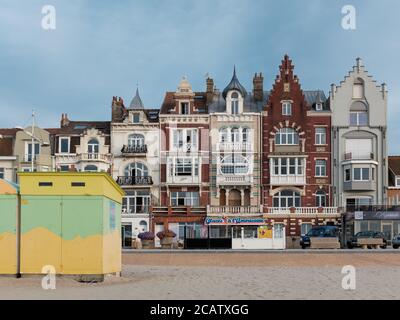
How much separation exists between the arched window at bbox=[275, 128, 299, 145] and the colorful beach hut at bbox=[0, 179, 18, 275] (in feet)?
138

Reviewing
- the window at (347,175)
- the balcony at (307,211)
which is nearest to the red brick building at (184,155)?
the balcony at (307,211)

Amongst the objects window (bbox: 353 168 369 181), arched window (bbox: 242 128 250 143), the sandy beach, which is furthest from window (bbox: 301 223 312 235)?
the sandy beach

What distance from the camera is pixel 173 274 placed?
22.5 meters

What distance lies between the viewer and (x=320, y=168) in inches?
2313

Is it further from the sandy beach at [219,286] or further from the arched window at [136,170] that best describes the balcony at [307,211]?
the sandy beach at [219,286]

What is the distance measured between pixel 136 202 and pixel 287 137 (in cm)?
1416

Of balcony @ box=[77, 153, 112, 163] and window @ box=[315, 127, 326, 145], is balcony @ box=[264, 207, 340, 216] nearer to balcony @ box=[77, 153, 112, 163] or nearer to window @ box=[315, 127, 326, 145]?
window @ box=[315, 127, 326, 145]

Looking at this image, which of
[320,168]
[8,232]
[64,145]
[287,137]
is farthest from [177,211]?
[8,232]

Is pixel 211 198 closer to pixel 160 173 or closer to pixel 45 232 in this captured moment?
pixel 160 173

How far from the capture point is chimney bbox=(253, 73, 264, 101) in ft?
202

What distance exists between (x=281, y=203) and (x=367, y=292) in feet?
139

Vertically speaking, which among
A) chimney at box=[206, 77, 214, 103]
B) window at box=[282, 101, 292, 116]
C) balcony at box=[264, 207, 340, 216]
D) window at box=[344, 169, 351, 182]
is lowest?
balcony at box=[264, 207, 340, 216]
